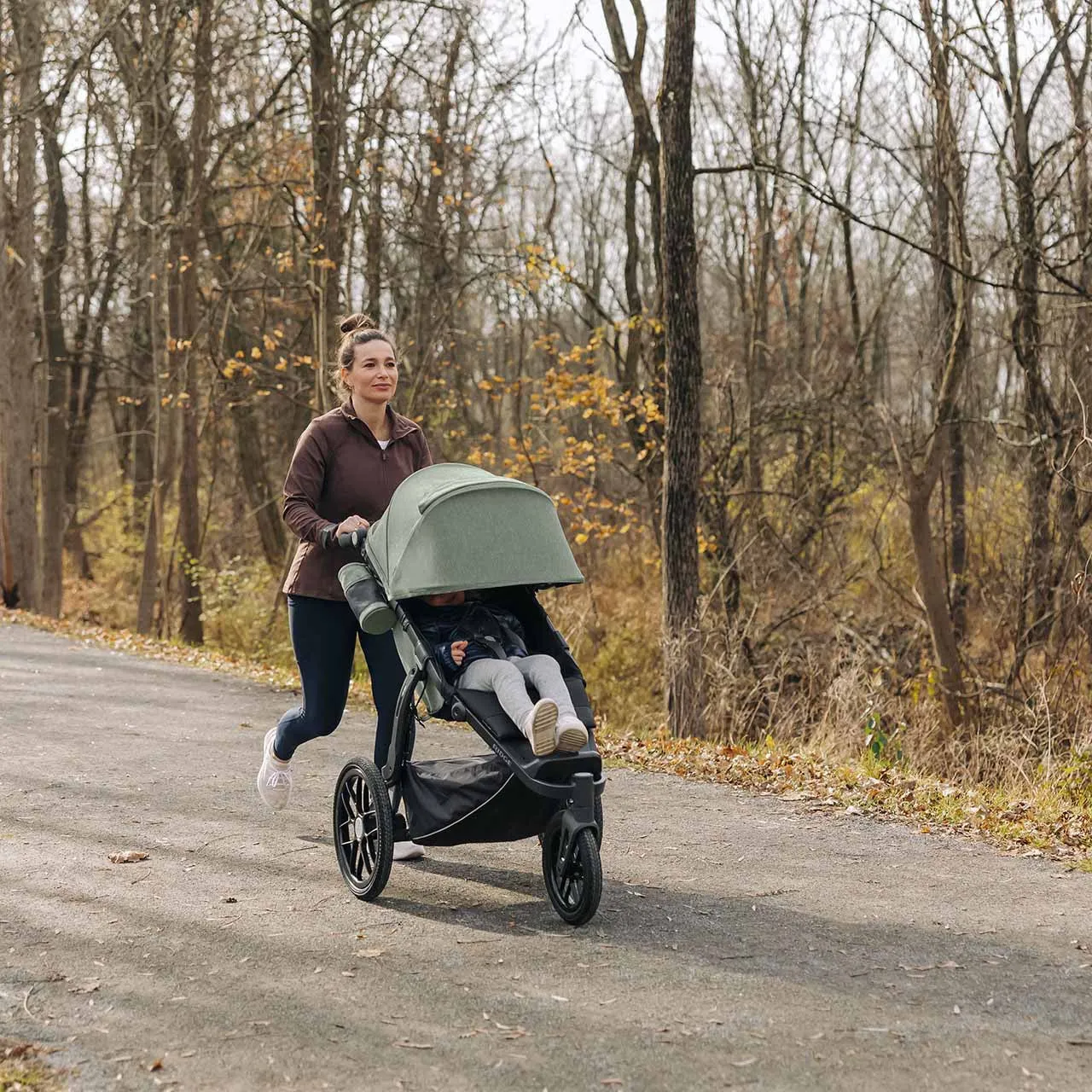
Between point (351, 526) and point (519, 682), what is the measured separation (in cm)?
100

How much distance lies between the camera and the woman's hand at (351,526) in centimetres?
529

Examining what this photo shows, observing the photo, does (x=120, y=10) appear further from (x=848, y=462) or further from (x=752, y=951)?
(x=752, y=951)

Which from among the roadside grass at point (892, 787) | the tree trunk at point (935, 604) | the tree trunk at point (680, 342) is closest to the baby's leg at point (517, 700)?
the roadside grass at point (892, 787)

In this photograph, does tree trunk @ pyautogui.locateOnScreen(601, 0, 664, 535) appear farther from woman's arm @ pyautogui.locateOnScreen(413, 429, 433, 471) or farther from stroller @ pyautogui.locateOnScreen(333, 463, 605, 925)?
stroller @ pyautogui.locateOnScreen(333, 463, 605, 925)

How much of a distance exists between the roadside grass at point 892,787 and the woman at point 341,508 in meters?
2.49

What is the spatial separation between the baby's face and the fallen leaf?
1.76 m

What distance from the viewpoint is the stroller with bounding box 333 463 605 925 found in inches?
189

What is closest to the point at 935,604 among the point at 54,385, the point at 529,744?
the point at 529,744

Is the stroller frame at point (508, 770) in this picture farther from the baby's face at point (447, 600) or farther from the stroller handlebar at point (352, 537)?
the baby's face at point (447, 600)

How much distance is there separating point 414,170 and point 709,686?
8.60m

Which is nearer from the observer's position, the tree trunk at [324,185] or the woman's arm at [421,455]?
the woman's arm at [421,455]

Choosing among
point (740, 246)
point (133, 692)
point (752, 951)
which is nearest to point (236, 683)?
point (133, 692)

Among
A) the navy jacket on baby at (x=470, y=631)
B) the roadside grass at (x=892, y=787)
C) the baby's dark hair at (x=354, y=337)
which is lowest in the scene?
the roadside grass at (x=892, y=787)

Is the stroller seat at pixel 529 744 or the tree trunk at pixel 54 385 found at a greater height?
the tree trunk at pixel 54 385
